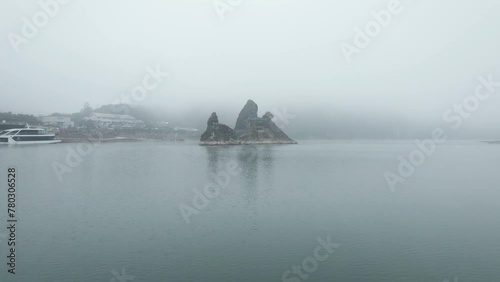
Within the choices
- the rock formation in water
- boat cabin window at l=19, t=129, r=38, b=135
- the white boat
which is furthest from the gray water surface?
the rock formation in water

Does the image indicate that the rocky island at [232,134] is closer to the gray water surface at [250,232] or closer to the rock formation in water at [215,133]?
the rock formation in water at [215,133]

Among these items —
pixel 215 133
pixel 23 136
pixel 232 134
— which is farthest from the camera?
pixel 232 134

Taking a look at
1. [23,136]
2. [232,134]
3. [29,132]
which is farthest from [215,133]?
[23,136]

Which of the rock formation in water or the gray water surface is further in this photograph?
the rock formation in water

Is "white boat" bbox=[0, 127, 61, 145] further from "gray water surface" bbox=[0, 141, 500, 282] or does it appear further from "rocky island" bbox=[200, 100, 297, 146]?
"gray water surface" bbox=[0, 141, 500, 282]

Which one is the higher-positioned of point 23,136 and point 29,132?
point 29,132

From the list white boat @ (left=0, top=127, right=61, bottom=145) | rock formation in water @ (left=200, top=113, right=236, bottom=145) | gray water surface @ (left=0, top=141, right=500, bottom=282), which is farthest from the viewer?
rock formation in water @ (left=200, top=113, right=236, bottom=145)

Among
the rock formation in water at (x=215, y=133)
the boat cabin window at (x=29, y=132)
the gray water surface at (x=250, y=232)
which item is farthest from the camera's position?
the rock formation in water at (x=215, y=133)

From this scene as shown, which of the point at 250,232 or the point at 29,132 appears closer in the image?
the point at 250,232

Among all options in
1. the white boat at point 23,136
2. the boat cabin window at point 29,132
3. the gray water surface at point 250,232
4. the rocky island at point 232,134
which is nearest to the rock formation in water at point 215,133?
the rocky island at point 232,134

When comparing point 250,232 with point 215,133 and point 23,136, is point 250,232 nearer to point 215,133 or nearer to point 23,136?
point 23,136

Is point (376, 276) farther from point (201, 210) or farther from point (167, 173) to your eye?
point (167, 173)

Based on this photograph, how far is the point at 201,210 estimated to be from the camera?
31.0 m

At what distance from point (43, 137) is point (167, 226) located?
434 ft
